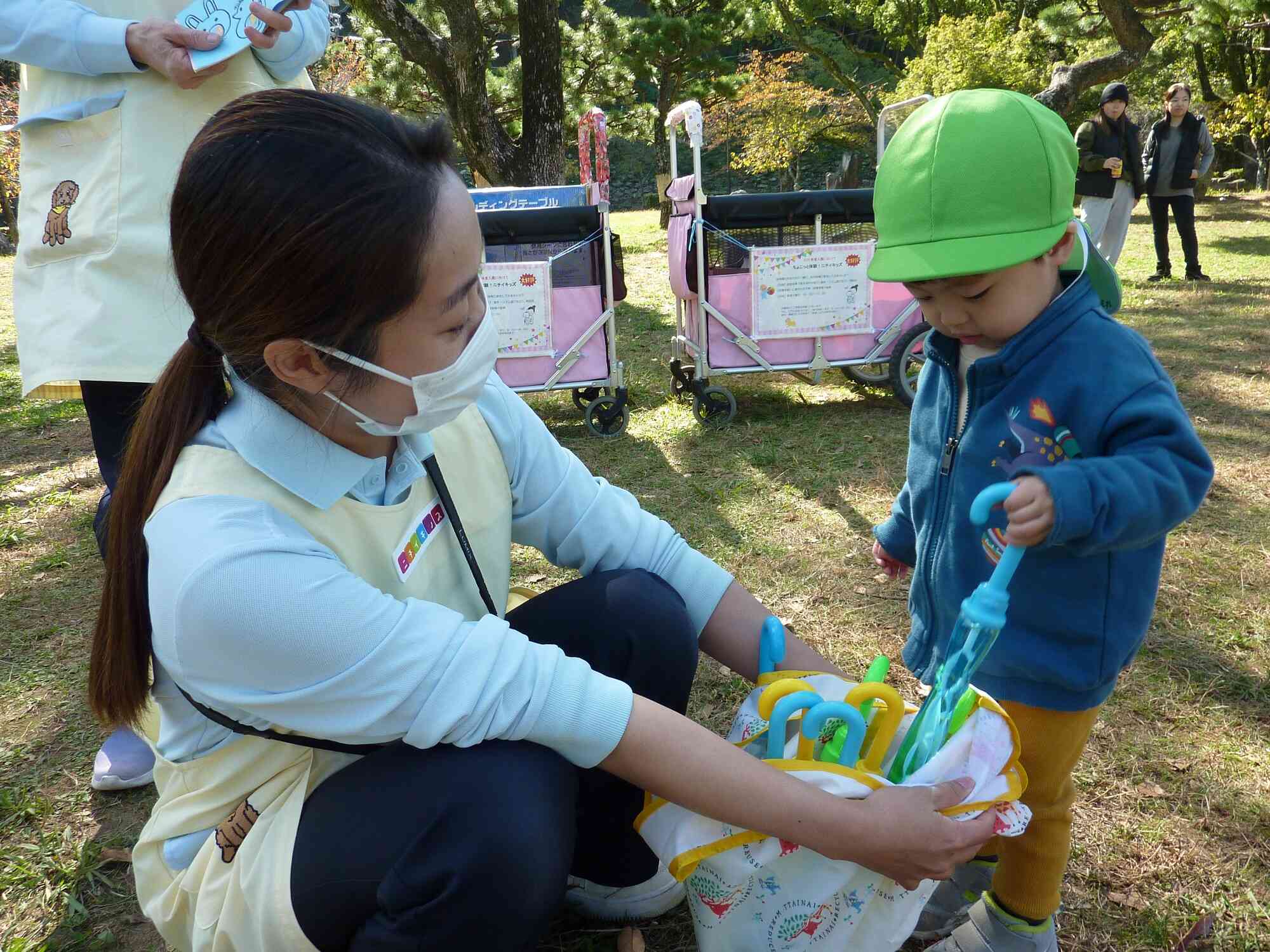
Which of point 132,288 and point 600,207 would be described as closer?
point 132,288

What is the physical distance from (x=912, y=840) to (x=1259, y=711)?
3.94ft

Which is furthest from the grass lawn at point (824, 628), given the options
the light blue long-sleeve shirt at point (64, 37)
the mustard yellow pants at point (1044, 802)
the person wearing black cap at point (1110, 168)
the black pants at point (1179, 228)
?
the black pants at point (1179, 228)

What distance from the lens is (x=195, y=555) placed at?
2.98 feet

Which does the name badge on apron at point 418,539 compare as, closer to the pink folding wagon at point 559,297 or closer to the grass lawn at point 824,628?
the grass lawn at point 824,628

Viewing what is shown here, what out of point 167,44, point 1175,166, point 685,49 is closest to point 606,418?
point 167,44

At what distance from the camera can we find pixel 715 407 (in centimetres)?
387

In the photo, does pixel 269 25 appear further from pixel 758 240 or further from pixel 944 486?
pixel 758 240

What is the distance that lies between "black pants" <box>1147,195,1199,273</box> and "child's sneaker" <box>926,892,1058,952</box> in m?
6.75

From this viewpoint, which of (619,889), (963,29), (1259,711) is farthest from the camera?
(963,29)

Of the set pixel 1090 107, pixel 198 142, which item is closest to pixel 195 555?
pixel 198 142

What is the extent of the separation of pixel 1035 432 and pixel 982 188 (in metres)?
0.31

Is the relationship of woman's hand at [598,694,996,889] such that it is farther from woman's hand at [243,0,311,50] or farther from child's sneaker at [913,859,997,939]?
woman's hand at [243,0,311,50]

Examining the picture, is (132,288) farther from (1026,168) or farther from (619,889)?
(1026,168)

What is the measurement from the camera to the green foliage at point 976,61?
14.0m
